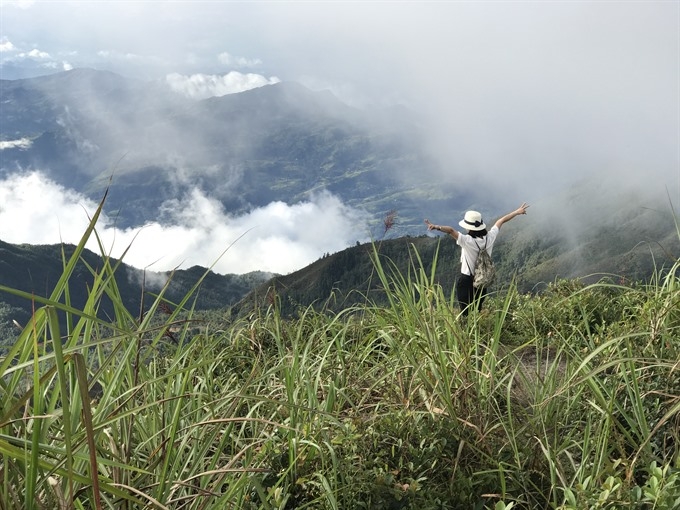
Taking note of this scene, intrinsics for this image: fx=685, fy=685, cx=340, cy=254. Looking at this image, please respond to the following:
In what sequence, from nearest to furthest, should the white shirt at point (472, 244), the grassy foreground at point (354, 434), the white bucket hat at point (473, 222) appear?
the grassy foreground at point (354, 434)
the white shirt at point (472, 244)
the white bucket hat at point (473, 222)

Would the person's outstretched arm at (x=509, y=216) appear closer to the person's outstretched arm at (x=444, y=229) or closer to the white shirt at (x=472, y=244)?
the white shirt at (x=472, y=244)

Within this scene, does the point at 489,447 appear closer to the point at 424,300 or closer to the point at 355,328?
the point at 424,300

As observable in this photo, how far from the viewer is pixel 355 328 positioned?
5824mm

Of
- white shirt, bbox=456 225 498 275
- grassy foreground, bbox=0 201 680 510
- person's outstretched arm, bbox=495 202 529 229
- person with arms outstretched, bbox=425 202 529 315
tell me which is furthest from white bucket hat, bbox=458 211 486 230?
grassy foreground, bbox=0 201 680 510

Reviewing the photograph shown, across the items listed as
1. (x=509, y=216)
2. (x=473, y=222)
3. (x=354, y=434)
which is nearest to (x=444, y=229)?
(x=473, y=222)

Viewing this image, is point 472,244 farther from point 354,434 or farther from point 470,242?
point 354,434

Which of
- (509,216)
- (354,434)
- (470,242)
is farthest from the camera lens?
(509,216)

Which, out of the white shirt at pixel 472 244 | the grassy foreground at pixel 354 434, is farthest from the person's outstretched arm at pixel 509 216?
the grassy foreground at pixel 354 434

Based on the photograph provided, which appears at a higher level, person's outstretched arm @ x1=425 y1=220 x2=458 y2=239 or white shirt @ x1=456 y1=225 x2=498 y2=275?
person's outstretched arm @ x1=425 y1=220 x2=458 y2=239

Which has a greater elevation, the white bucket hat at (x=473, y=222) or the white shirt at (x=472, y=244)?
the white bucket hat at (x=473, y=222)

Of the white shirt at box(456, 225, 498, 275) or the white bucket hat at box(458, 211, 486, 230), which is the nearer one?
the white shirt at box(456, 225, 498, 275)

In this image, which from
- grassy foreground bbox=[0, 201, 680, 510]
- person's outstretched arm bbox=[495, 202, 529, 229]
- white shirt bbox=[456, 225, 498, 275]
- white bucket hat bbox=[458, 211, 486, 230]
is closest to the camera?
grassy foreground bbox=[0, 201, 680, 510]

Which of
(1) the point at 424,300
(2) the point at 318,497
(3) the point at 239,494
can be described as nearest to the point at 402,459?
(2) the point at 318,497

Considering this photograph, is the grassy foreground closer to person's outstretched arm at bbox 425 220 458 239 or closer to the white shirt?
the white shirt
